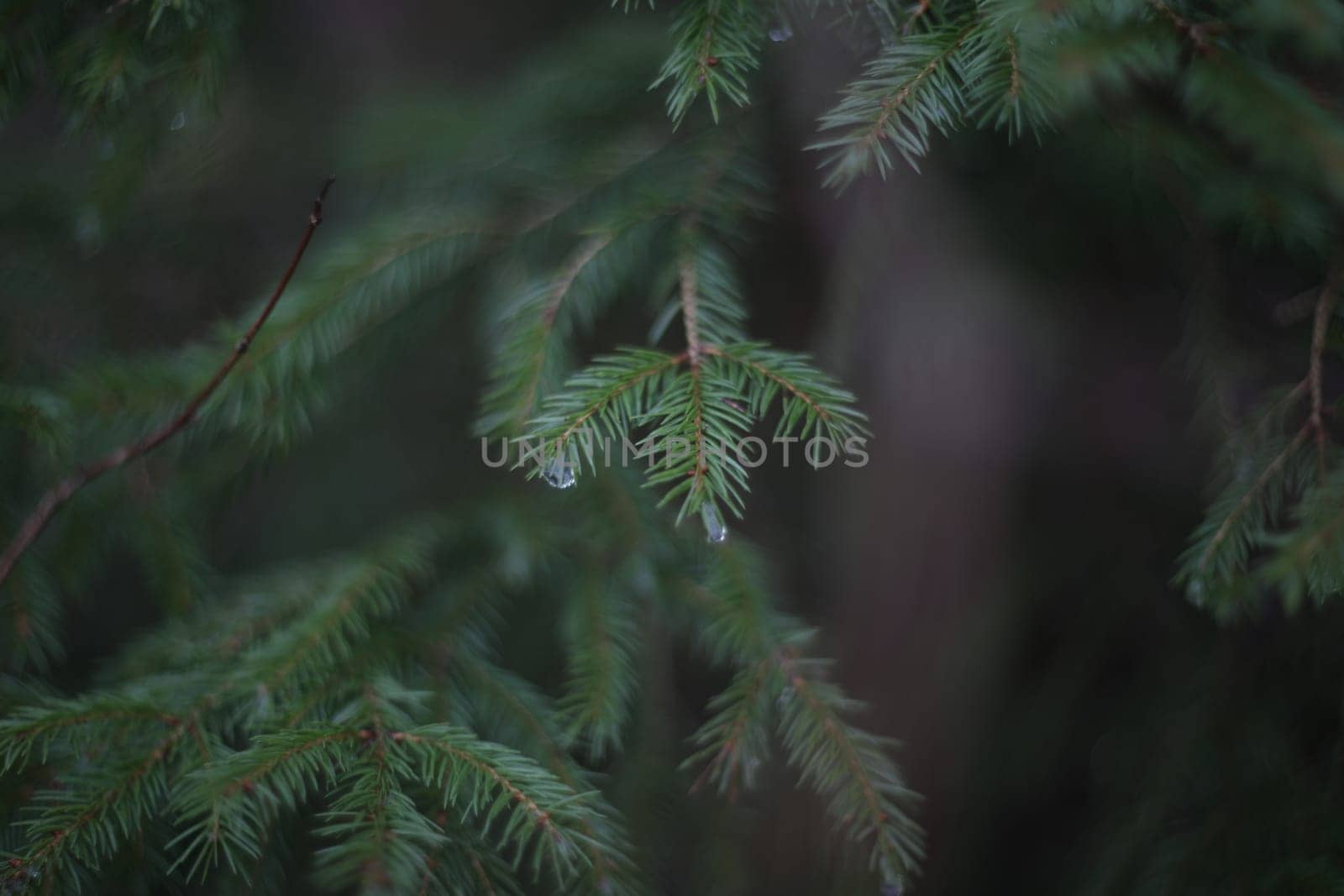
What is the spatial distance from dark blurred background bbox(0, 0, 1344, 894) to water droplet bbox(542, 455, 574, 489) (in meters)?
0.57

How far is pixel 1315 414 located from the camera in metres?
0.91

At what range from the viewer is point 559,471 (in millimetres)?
803

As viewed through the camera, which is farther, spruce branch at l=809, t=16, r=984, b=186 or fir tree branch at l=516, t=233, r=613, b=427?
fir tree branch at l=516, t=233, r=613, b=427

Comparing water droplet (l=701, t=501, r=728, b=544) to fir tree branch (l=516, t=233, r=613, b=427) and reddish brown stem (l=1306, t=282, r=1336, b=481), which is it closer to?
fir tree branch (l=516, t=233, r=613, b=427)

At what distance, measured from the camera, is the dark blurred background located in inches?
46.5

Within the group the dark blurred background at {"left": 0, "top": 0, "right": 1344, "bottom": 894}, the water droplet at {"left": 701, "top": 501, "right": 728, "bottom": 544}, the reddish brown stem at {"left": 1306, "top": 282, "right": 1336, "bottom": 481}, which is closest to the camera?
the water droplet at {"left": 701, "top": 501, "right": 728, "bottom": 544}

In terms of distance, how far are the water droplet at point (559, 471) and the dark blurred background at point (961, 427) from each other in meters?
0.57

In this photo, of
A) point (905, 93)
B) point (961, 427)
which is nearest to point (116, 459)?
point (905, 93)

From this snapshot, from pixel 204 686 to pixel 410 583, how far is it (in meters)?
0.35

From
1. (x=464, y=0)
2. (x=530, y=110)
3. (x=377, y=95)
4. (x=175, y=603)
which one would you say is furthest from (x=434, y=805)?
(x=464, y=0)

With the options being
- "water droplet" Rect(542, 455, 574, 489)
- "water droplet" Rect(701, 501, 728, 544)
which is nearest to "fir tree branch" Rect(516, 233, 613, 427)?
"water droplet" Rect(542, 455, 574, 489)

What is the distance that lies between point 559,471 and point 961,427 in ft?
3.21

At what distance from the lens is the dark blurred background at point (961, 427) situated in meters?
1.18

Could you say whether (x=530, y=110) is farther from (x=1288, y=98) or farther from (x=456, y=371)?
(x=1288, y=98)
